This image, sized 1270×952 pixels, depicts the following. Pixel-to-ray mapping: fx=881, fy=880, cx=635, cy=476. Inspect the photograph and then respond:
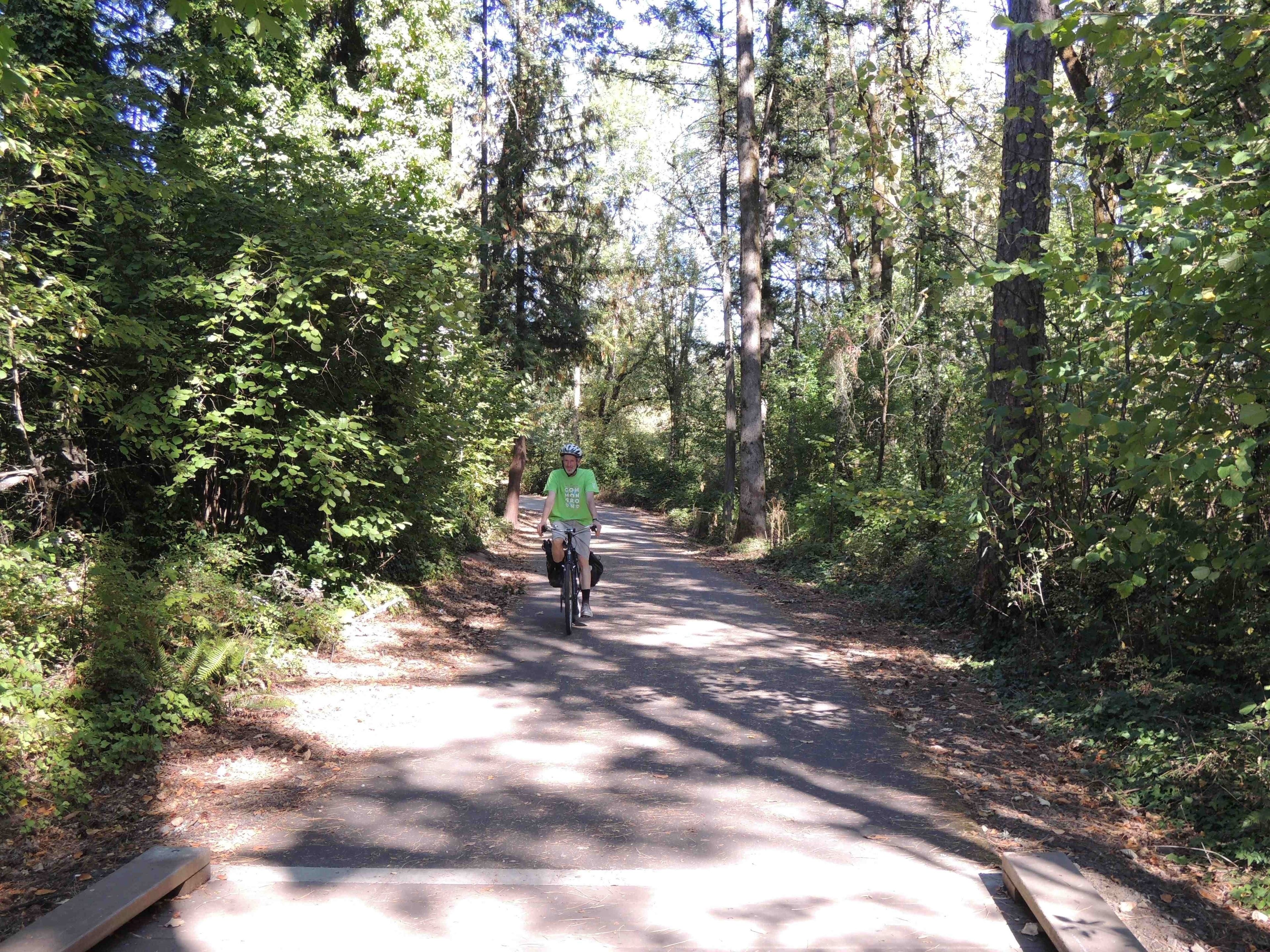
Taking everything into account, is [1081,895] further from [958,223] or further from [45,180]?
[45,180]

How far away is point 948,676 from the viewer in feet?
27.6

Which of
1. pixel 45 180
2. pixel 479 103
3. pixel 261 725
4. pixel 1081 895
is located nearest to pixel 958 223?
pixel 1081 895

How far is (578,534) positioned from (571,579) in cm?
55

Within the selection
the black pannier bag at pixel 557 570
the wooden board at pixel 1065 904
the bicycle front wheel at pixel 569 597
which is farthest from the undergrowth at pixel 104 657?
the wooden board at pixel 1065 904

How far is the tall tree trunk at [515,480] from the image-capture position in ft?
84.4

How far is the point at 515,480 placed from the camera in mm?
26266

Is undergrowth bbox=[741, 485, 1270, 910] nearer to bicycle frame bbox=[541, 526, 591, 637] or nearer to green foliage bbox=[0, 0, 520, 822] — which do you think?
bicycle frame bbox=[541, 526, 591, 637]

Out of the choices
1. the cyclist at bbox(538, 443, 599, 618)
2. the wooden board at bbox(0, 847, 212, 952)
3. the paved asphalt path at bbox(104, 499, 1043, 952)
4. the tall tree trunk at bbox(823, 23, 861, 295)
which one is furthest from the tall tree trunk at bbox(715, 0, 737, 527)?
the wooden board at bbox(0, 847, 212, 952)

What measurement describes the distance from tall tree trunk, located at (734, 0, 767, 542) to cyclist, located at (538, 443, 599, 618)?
10057mm

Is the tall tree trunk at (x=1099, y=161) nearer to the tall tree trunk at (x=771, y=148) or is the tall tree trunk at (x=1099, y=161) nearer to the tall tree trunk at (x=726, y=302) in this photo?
the tall tree trunk at (x=771, y=148)

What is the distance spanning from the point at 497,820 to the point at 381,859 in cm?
72

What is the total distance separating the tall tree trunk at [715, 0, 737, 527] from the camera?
26.5m

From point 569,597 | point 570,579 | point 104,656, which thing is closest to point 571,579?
point 570,579

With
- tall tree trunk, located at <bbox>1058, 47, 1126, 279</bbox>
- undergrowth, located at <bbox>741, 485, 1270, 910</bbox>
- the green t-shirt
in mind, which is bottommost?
undergrowth, located at <bbox>741, 485, 1270, 910</bbox>
